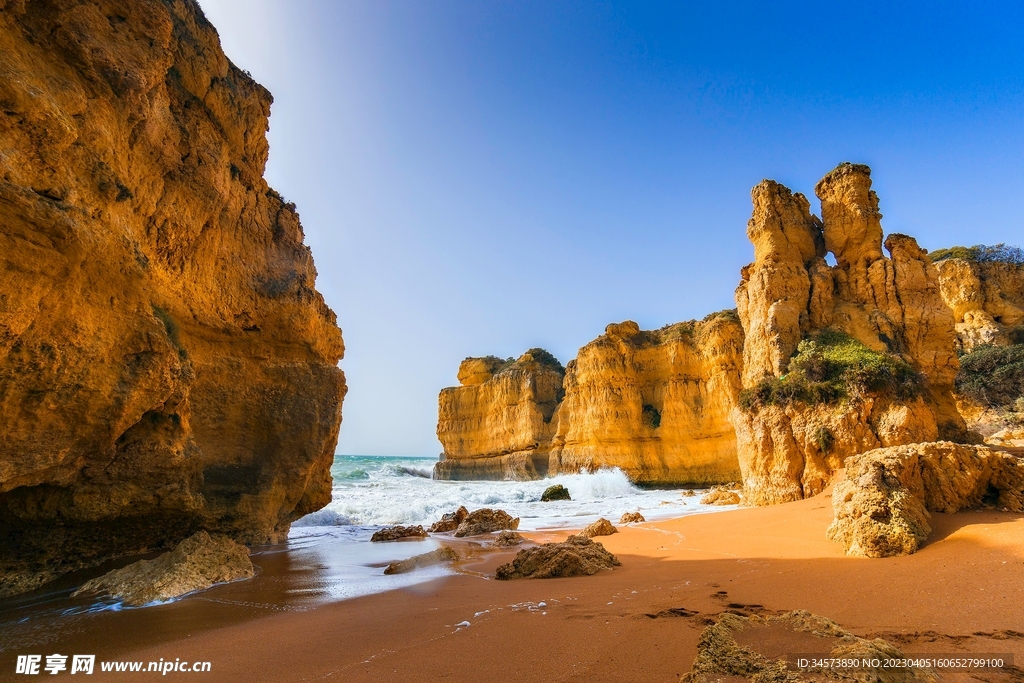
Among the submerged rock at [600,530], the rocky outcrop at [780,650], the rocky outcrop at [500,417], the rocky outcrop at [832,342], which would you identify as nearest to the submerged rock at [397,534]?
the submerged rock at [600,530]

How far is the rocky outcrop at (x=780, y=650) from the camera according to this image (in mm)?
1758

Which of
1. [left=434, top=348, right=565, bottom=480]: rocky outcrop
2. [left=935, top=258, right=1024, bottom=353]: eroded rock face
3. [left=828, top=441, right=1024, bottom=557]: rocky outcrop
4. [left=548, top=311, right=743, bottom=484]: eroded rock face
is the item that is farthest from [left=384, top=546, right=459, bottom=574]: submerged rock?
[left=434, top=348, right=565, bottom=480]: rocky outcrop

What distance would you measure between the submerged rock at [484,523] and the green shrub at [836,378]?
19.7 ft

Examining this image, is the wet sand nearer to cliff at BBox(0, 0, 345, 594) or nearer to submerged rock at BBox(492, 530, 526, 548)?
cliff at BBox(0, 0, 345, 594)

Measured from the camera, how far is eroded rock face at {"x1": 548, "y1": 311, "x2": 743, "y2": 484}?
2638 cm

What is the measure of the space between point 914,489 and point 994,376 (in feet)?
82.2

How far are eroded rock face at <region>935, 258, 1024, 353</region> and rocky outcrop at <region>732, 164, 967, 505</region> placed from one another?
776 inches

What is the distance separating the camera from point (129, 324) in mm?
4379

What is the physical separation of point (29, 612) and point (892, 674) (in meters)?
5.88

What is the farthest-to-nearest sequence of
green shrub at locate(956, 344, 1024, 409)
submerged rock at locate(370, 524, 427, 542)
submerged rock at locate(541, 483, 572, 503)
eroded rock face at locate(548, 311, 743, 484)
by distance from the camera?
eroded rock face at locate(548, 311, 743, 484)
green shrub at locate(956, 344, 1024, 409)
submerged rock at locate(541, 483, 572, 503)
submerged rock at locate(370, 524, 427, 542)

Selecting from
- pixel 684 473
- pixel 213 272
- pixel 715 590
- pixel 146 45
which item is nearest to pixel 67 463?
pixel 213 272

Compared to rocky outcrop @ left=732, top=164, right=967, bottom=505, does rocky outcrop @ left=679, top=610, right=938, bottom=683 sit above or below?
below

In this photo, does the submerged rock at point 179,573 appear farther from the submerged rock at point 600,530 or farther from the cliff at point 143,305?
the submerged rock at point 600,530

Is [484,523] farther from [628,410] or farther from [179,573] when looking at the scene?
[628,410]
